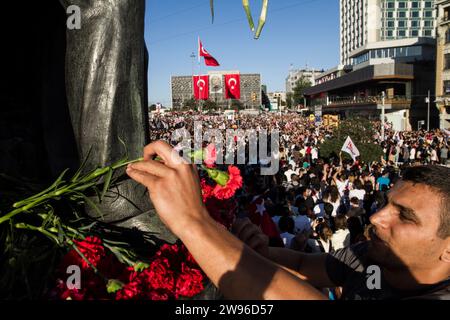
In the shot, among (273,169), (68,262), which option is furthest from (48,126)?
(273,169)

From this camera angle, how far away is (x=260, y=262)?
0.98m

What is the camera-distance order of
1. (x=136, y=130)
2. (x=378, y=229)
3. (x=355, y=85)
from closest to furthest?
(x=378, y=229)
(x=136, y=130)
(x=355, y=85)

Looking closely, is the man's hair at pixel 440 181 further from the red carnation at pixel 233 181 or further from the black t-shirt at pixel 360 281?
the red carnation at pixel 233 181

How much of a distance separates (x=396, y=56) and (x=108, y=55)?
245ft

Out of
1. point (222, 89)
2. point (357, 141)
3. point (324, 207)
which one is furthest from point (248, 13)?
point (222, 89)

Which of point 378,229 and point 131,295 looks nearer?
point 131,295

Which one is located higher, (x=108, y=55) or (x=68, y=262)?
(x=108, y=55)

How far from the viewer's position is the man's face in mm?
1560

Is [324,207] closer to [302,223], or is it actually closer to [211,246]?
[302,223]

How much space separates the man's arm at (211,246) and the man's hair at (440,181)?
2.67 feet

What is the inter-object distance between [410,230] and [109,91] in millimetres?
1340

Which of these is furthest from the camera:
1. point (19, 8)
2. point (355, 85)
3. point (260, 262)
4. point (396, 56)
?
point (396, 56)
